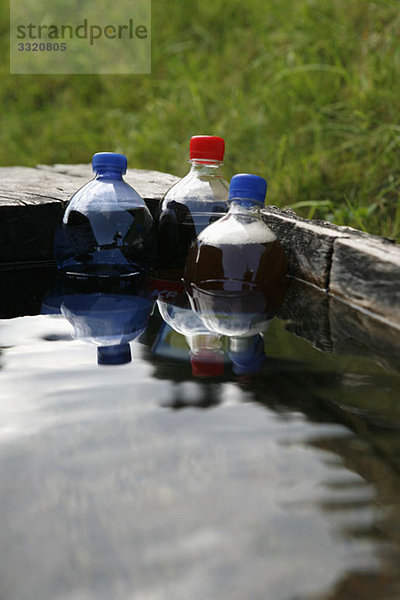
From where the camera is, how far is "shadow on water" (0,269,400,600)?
74 cm

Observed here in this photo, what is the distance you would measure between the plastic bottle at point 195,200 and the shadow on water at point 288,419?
0.29 metres

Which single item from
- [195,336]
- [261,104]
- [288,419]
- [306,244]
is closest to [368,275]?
[306,244]

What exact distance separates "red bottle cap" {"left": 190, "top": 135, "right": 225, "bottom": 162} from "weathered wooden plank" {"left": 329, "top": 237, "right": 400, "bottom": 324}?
42 centimetres

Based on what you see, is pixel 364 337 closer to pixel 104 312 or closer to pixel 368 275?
pixel 368 275

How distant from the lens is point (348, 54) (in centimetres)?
348

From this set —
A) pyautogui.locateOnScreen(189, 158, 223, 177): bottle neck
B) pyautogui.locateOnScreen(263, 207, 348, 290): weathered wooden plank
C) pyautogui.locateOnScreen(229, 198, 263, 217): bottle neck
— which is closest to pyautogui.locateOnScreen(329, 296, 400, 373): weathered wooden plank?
pyautogui.locateOnScreen(263, 207, 348, 290): weathered wooden plank

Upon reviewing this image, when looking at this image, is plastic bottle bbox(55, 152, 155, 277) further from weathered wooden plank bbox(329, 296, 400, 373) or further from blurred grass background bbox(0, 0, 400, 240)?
blurred grass background bbox(0, 0, 400, 240)

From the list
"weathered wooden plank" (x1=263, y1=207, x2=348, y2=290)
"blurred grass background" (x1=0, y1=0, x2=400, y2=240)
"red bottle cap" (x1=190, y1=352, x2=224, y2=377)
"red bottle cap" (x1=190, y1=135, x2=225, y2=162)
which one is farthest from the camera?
"blurred grass background" (x1=0, y1=0, x2=400, y2=240)

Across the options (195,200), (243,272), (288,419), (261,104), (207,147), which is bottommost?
(288,419)

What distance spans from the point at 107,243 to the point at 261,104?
2.08 m

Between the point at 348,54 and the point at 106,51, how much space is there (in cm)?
236

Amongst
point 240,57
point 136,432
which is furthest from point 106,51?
point 136,432

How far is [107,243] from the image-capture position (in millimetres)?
1756

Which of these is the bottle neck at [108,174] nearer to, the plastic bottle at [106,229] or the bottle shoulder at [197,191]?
the plastic bottle at [106,229]
